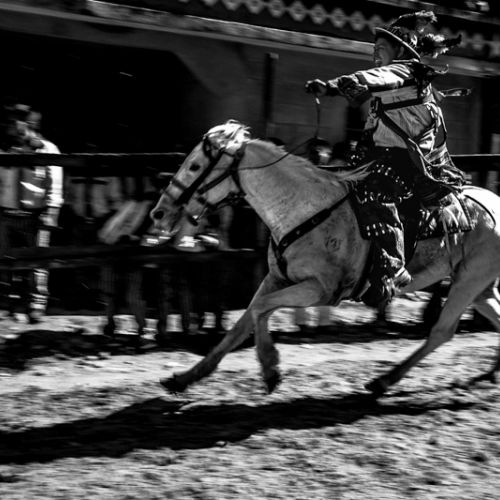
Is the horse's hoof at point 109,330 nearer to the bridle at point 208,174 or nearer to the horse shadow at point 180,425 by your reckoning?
the horse shadow at point 180,425

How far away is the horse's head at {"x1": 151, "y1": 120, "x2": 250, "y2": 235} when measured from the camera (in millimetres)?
→ 6539

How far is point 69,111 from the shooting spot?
37.2 ft

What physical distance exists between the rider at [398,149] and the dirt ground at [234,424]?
0.92 meters

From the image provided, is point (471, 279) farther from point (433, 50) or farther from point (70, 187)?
point (70, 187)

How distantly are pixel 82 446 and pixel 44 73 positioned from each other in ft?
20.7

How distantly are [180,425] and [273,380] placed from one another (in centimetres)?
79

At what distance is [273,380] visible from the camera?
6688mm

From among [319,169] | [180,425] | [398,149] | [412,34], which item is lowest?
[180,425]

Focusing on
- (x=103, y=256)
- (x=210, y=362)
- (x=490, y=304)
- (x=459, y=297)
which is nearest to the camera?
(x=210, y=362)

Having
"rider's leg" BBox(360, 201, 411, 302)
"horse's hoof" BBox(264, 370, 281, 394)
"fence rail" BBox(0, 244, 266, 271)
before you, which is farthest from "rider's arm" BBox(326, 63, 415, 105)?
"fence rail" BBox(0, 244, 266, 271)

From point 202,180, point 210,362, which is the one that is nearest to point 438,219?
point 202,180

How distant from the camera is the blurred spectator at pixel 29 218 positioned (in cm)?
787

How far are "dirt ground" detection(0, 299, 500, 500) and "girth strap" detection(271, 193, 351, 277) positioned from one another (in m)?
0.95

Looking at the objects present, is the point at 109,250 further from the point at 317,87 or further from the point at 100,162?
the point at 317,87
